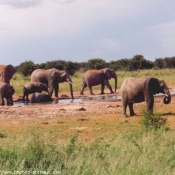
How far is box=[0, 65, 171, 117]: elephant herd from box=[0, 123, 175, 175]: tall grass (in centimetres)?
401

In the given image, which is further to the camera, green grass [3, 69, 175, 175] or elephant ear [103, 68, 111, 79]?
elephant ear [103, 68, 111, 79]

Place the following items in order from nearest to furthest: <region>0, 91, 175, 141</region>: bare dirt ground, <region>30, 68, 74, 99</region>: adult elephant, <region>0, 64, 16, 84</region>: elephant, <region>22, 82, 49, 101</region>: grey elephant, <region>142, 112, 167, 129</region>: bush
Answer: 1. <region>142, 112, 167, 129</region>: bush
2. <region>0, 91, 175, 141</region>: bare dirt ground
3. <region>22, 82, 49, 101</region>: grey elephant
4. <region>0, 64, 16, 84</region>: elephant
5. <region>30, 68, 74, 99</region>: adult elephant

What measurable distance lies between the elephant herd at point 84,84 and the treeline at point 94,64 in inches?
779

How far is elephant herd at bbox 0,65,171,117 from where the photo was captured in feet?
46.4

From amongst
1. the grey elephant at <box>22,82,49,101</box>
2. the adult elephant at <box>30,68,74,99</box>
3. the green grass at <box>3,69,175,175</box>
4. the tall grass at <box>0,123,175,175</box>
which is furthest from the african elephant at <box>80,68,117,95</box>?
the tall grass at <box>0,123,175,175</box>

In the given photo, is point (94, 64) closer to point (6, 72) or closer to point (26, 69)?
point (26, 69)

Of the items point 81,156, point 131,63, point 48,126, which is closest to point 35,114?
point 48,126

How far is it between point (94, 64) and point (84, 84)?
30.7m

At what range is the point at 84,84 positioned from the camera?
28016mm

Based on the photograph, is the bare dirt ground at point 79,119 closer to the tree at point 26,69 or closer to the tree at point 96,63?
the tree at point 26,69

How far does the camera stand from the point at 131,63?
7419 centimetres

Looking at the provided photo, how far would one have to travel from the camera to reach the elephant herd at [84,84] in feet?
46.4

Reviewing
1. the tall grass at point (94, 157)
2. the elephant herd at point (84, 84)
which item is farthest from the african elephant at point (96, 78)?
the tall grass at point (94, 157)

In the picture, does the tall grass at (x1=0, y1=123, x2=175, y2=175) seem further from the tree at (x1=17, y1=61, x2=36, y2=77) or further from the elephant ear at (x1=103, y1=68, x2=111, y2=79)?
the tree at (x1=17, y1=61, x2=36, y2=77)
